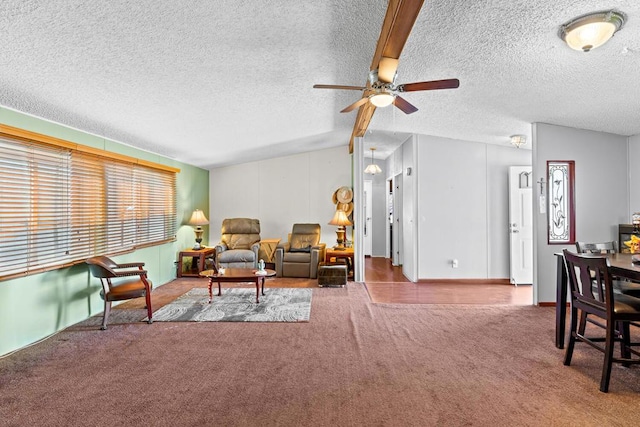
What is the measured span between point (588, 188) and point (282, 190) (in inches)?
210

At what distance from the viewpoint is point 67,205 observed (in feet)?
12.1

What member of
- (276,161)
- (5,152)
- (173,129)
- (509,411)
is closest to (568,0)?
(509,411)

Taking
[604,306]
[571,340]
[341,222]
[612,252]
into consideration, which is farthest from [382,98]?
[341,222]

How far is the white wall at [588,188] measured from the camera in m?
4.50

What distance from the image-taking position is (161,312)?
4.16 m

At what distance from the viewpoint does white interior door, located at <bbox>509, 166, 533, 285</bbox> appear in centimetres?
563

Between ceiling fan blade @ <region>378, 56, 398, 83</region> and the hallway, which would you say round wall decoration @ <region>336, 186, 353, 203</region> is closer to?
the hallway

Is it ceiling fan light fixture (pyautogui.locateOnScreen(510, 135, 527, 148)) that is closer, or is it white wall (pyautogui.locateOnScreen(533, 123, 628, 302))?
white wall (pyautogui.locateOnScreen(533, 123, 628, 302))

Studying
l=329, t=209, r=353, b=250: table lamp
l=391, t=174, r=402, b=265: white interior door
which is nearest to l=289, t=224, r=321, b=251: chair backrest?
l=329, t=209, r=353, b=250: table lamp

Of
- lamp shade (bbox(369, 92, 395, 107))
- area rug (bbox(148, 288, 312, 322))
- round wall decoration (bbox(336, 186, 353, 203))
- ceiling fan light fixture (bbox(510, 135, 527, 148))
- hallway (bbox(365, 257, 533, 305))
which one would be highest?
ceiling fan light fixture (bbox(510, 135, 527, 148))

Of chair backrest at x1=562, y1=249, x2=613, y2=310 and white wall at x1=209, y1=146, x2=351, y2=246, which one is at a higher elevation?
white wall at x1=209, y1=146, x2=351, y2=246

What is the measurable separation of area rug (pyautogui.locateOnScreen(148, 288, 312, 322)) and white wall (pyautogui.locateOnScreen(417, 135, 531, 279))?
2.33 m

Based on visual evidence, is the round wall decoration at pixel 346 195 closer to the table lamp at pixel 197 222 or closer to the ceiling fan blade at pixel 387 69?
the table lamp at pixel 197 222

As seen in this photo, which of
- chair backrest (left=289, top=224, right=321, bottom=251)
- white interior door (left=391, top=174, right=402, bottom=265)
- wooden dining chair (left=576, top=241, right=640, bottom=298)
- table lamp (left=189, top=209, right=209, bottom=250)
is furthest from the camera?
white interior door (left=391, top=174, right=402, bottom=265)
